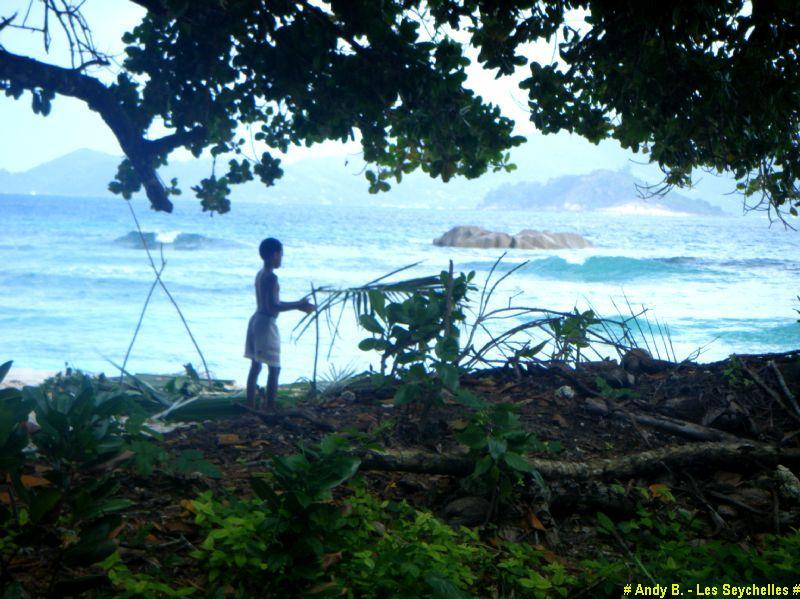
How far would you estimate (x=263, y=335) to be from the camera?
6.16 metres

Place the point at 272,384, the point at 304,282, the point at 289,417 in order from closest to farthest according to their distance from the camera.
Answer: the point at 289,417 < the point at 272,384 < the point at 304,282

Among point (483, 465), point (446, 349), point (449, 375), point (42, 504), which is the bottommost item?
point (483, 465)

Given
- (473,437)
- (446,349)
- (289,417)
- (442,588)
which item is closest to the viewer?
(442,588)

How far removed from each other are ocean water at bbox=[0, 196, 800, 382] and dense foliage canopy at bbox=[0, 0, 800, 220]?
1255 millimetres

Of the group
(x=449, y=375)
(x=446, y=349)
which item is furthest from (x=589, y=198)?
(x=449, y=375)

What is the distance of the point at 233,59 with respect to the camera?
5.12 meters

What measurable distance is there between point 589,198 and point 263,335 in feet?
222

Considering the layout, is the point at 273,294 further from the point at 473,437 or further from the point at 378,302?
the point at 473,437

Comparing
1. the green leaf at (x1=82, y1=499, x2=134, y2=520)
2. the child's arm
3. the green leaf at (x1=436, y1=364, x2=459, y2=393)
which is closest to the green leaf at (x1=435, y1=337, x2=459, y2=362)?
the green leaf at (x1=436, y1=364, x2=459, y2=393)

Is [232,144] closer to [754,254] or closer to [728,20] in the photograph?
[728,20]

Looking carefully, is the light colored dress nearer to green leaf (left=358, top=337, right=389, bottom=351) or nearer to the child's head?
the child's head

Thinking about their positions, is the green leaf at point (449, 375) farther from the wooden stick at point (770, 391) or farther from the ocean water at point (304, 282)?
the ocean water at point (304, 282)

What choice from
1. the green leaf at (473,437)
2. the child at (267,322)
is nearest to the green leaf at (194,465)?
the green leaf at (473,437)

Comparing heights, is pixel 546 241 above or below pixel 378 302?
above
